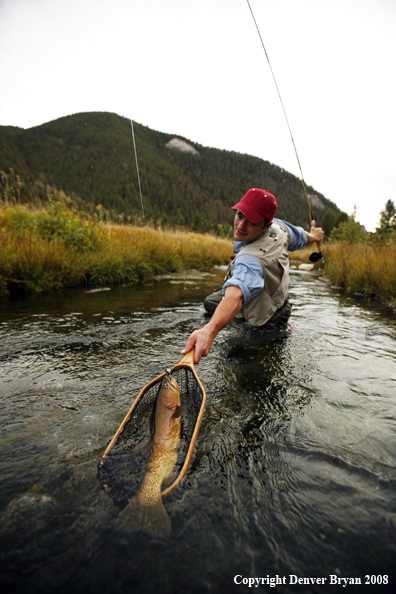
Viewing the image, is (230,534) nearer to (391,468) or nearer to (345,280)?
(391,468)

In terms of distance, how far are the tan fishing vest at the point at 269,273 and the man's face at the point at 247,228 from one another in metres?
0.06

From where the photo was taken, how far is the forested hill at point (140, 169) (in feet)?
272

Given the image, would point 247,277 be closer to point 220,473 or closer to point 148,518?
point 220,473

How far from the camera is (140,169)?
105250 millimetres

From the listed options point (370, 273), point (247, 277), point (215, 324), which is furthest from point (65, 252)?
point (370, 273)

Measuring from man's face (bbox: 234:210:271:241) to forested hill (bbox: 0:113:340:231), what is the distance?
216 feet

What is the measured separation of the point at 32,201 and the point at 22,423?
30.1 ft

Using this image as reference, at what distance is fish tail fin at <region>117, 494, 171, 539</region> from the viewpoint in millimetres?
1212

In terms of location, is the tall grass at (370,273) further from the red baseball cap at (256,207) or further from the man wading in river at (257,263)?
the red baseball cap at (256,207)

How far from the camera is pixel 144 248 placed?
380 inches

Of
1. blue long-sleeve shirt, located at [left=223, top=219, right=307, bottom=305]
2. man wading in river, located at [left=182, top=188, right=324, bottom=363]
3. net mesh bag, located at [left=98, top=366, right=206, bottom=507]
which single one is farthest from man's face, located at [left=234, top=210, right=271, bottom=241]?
net mesh bag, located at [left=98, top=366, right=206, bottom=507]

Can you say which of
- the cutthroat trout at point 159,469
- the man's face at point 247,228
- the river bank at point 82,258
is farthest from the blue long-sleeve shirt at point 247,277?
the river bank at point 82,258

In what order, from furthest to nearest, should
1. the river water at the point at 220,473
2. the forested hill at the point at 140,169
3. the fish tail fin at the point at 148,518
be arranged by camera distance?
1. the forested hill at the point at 140,169
2. the fish tail fin at the point at 148,518
3. the river water at the point at 220,473

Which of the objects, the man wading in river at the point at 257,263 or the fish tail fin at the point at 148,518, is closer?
the fish tail fin at the point at 148,518
